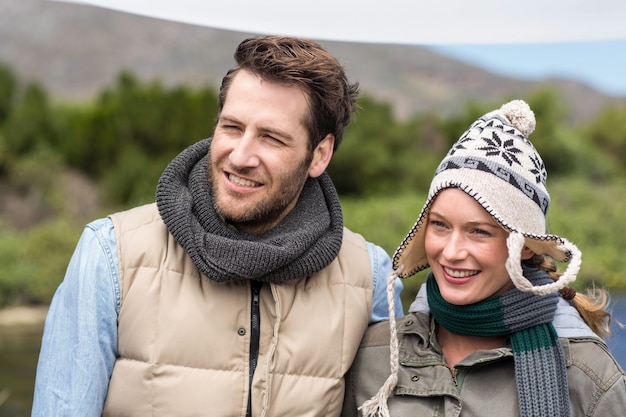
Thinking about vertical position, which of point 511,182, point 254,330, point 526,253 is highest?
point 511,182

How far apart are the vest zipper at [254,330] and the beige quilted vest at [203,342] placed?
13mm

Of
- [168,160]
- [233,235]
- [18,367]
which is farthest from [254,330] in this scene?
[168,160]

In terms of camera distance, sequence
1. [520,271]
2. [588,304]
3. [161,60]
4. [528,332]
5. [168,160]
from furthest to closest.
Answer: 1. [161,60]
2. [168,160]
3. [588,304]
4. [528,332]
5. [520,271]

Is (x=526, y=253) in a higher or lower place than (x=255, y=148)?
lower

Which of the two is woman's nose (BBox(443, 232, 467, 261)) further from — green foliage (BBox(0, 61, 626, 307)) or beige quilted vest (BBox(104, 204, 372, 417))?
green foliage (BBox(0, 61, 626, 307))

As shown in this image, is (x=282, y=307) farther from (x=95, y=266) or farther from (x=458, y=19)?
(x=458, y=19)

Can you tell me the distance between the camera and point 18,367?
37.8 feet

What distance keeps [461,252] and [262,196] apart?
554mm

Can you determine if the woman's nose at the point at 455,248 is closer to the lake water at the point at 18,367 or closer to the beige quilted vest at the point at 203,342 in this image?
the beige quilted vest at the point at 203,342

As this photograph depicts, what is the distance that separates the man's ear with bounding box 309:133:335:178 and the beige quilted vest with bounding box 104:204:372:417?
12.6 inches

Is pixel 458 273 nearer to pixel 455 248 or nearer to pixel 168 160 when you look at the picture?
pixel 455 248

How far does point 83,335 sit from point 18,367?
989 centimetres

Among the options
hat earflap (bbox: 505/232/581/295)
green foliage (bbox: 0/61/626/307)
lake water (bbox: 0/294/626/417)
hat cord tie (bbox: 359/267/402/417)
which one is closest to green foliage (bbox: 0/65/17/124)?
green foliage (bbox: 0/61/626/307)

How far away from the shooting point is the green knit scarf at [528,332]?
228 cm
